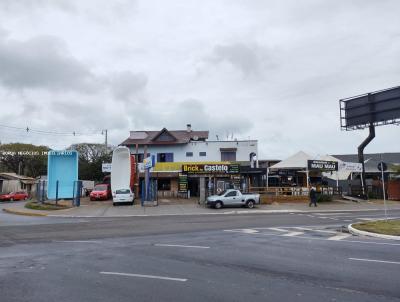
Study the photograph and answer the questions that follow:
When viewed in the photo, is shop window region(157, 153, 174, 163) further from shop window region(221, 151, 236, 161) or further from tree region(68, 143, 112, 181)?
tree region(68, 143, 112, 181)

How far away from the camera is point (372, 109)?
1785 inches

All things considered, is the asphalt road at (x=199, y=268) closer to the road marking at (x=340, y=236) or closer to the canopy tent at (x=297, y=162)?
the road marking at (x=340, y=236)

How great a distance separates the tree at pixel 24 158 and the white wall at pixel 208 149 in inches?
1420

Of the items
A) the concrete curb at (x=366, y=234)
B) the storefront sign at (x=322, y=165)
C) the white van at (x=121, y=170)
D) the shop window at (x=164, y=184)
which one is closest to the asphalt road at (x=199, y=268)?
the concrete curb at (x=366, y=234)

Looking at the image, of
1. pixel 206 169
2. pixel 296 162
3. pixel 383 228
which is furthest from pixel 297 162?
pixel 383 228

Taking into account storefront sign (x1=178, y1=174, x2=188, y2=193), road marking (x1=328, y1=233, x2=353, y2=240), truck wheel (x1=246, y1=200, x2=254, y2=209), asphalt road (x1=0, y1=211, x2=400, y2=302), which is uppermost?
storefront sign (x1=178, y1=174, x2=188, y2=193)

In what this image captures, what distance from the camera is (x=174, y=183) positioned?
52906 millimetres

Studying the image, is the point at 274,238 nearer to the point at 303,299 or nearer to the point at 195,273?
the point at 195,273

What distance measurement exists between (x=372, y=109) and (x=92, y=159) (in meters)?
48.4

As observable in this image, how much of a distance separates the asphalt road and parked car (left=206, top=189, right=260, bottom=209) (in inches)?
768

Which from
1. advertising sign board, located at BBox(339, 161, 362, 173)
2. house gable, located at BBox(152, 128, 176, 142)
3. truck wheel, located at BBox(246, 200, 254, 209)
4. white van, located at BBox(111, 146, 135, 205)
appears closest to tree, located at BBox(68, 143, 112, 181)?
house gable, located at BBox(152, 128, 176, 142)

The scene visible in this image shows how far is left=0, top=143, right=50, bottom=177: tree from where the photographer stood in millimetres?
83125

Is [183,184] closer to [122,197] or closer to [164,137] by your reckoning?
[122,197]

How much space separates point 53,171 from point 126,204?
24.6ft
